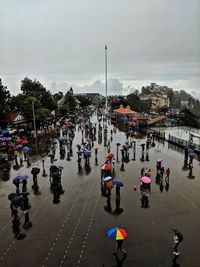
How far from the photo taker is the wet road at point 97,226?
409 inches

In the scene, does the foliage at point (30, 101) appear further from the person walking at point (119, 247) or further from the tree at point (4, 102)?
the person walking at point (119, 247)

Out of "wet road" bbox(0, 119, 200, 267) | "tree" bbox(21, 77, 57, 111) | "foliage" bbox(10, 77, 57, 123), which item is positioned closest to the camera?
"wet road" bbox(0, 119, 200, 267)

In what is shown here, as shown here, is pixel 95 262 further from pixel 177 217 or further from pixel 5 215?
pixel 5 215

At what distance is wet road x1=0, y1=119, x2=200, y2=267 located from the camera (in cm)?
1038

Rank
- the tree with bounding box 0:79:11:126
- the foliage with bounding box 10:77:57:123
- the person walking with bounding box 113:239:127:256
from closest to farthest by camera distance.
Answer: the person walking with bounding box 113:239:127:256, the tree with bounding box 0:79:11:126, the foliage with bounding box 10:77:57:123

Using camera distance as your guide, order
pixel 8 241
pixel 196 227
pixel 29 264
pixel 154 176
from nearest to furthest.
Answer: pixel 29 264 → pixel 8 241 → pixel 196 227 → pixel 154 176

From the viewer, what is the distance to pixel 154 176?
20844mm

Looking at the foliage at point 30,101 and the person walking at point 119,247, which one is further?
the foliage at point 30,101

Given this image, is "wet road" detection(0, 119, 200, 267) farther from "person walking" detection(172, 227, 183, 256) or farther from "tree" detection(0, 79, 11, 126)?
"tree" detection(0, 79, 11, 126)

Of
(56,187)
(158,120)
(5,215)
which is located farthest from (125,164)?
(158,120)

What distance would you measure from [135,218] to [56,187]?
7.09m

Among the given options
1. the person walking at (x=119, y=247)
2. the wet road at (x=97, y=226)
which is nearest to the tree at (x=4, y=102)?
the wet road at (x=97, y=226)

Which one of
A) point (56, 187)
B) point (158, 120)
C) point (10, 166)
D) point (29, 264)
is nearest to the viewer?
point (29, 264)

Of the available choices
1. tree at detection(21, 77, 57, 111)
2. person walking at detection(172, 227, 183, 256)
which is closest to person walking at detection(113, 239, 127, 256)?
person walking at detection(172, 227, 183, 256)
